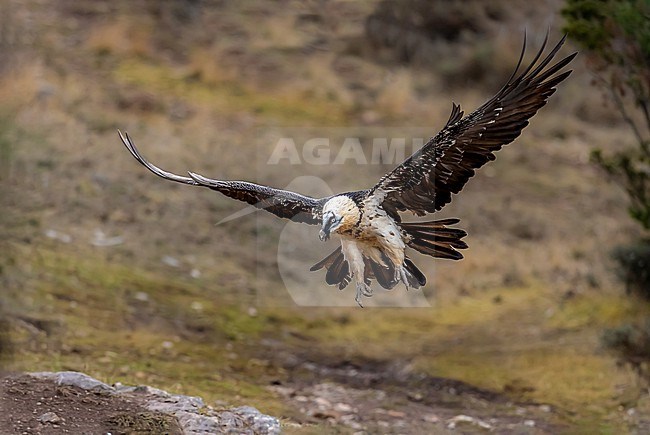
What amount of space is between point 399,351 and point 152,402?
4.71 m

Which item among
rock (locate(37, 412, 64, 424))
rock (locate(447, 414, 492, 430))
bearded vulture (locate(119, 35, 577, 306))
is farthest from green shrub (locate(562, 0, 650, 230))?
rock (locate(37, 412, 64, 424))

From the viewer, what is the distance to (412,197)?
20.7 ft

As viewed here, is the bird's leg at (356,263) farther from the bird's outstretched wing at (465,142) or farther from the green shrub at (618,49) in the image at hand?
the green shrub at (618,49)

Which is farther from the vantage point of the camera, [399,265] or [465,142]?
[399,265]

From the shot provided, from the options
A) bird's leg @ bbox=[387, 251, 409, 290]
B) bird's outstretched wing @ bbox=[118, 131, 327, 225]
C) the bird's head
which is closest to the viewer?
the bird's head

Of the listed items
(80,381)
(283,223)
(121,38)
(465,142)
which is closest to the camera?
(465,142)

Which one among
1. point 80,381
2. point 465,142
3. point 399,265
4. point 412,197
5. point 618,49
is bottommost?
point 80,381

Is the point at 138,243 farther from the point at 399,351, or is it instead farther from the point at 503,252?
the point at 503,252

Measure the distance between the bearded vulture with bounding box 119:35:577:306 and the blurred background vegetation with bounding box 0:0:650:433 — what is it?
1667 mm

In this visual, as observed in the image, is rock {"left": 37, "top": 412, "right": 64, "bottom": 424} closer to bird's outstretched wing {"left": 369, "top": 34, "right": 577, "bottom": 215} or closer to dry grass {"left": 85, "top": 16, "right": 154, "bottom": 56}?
bird's outstretched wing {"left": 369, "top": 34, "right": 577, "bottom": 215}

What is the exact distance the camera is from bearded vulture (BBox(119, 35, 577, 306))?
235 inches

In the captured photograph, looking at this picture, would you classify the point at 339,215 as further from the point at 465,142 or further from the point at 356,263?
the point at 465,142

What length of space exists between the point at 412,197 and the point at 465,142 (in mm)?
527

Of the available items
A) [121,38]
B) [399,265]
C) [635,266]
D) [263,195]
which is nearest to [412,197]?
[399,265]
